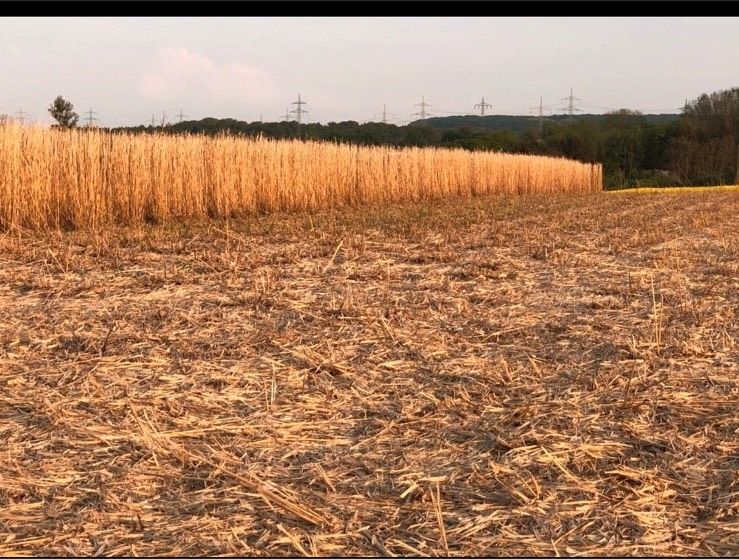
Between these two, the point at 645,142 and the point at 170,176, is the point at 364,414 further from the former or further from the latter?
the point at 645,142

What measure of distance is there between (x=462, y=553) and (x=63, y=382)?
6.29ft

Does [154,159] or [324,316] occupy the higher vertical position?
[154,159]

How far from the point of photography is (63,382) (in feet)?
8.98

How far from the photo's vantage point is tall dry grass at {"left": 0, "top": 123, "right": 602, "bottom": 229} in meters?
8.05

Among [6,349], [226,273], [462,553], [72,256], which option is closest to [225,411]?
[462,553]

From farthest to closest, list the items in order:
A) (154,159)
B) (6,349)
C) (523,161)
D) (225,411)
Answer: (523,161) < (154,159) < (6,349) < (225,411)

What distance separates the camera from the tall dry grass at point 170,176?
Answer: 805cm

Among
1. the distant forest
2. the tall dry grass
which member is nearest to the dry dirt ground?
the tall dry grass

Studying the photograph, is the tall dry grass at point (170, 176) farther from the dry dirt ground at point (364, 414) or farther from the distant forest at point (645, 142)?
the distant forest at point (645, 142)

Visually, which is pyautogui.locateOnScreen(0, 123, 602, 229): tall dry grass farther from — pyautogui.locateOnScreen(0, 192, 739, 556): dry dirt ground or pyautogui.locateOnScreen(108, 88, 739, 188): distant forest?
pyautogui.locateOnScreen(108, 88, 739, 188): distant forest

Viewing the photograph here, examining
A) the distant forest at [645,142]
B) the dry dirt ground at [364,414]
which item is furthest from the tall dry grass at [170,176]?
the distant forest at [645,142]

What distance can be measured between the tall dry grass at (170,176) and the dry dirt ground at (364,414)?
3189 mm

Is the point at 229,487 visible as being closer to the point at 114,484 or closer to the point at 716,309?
the point at 114,484

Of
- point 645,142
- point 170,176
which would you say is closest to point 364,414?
point 170,176
